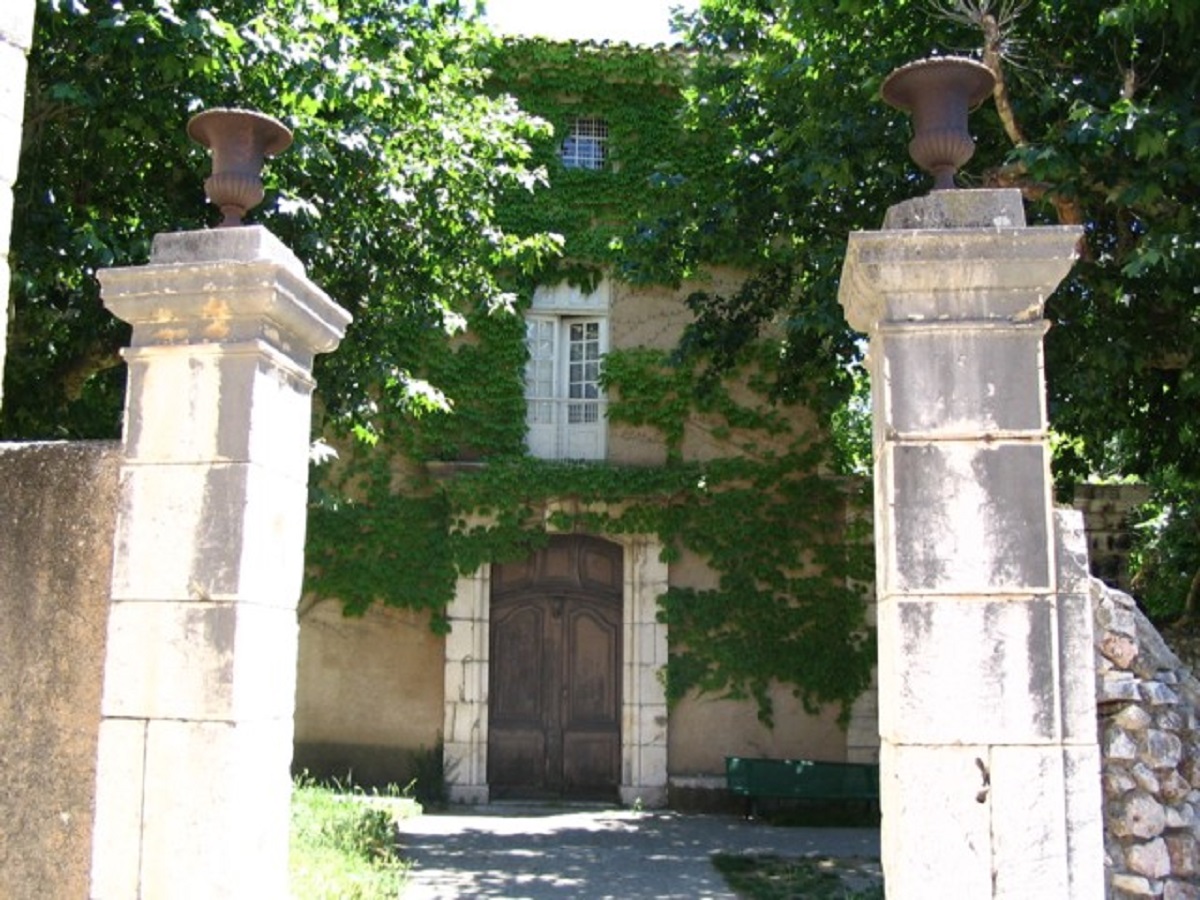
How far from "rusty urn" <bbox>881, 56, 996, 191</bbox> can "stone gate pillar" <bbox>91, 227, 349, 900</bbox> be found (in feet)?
6.43

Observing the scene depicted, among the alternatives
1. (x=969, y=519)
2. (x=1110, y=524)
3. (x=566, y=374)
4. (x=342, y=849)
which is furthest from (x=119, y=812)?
(x=1110, y=524)

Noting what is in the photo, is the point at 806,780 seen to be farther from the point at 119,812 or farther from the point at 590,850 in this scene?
the point at 119,812

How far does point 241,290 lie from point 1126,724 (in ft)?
10.5

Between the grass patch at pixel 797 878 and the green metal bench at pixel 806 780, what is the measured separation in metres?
1.74

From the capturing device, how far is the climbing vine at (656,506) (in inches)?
443

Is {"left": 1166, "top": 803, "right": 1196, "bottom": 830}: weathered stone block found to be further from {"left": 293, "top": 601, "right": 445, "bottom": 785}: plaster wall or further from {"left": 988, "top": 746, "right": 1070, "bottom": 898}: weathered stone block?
{"left": 293, "top": 601, "right": 445, "bottom": 785}: plaster wall

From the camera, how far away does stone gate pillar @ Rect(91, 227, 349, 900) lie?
3.46 meters

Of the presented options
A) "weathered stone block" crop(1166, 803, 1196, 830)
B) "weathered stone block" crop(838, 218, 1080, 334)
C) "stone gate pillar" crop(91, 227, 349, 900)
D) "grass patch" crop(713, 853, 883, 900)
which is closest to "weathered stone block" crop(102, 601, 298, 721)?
"stone gate pillar" crop(91, 227, 349, 900)

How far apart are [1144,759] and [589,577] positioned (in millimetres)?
7983

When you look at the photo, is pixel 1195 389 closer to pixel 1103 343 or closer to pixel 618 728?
pixel 1103 343

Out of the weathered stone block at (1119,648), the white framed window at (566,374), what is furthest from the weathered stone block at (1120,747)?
the white framed window at (566,374)

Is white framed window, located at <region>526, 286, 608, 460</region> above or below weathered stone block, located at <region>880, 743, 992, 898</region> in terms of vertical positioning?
above

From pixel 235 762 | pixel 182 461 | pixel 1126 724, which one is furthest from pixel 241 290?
pixel 1126 724

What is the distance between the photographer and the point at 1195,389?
7.16m
